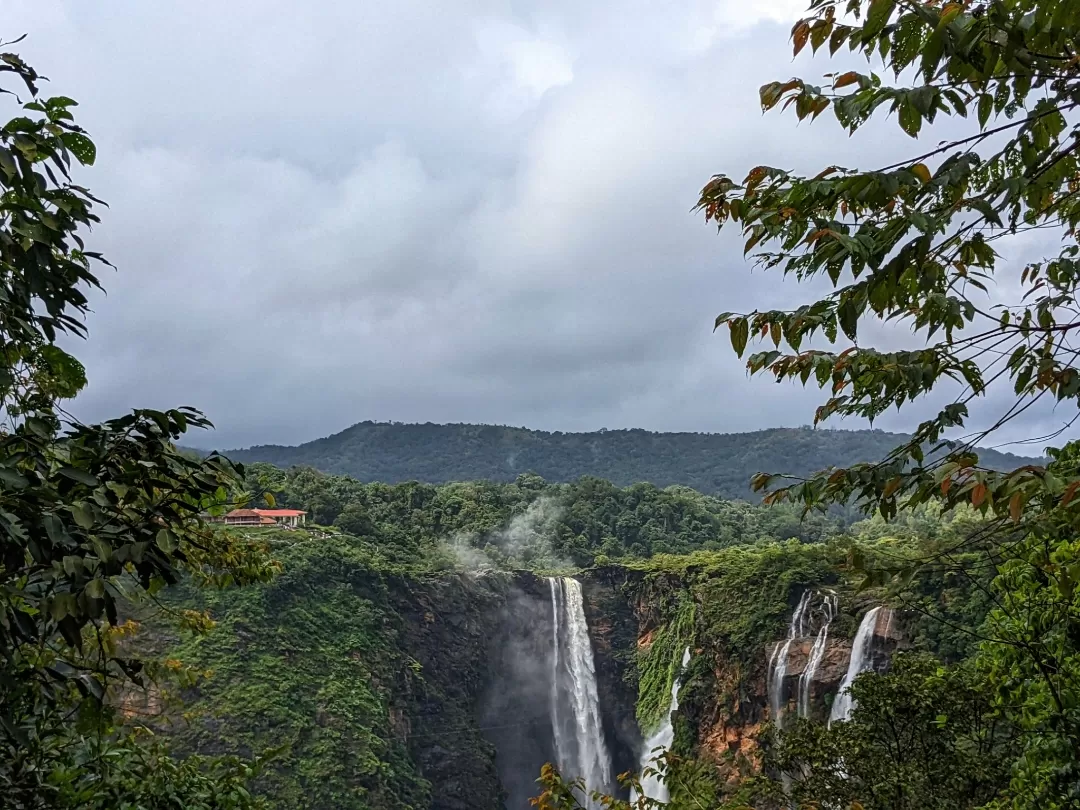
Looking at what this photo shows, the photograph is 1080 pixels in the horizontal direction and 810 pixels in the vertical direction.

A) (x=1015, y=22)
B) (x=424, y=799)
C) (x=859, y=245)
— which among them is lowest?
(x=424, y=799)

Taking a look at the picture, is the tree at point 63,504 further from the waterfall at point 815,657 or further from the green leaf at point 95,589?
the waterfall at point 815,657

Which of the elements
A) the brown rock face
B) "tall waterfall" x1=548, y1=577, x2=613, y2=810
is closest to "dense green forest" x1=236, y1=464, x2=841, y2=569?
"tall waterfall" x1=548, y1=577, x2=613, y2=810

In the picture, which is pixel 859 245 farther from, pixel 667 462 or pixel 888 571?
pixel 667 462

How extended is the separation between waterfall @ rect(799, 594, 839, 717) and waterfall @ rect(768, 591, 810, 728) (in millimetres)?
621

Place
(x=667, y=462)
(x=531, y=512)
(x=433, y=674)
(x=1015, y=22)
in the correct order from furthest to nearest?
(x=667, y=462), (x=531, y=512), (x=433, y=674), (x=1015, y=22)

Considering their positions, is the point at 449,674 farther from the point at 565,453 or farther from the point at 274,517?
the point at 565,453

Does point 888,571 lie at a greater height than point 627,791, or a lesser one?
greater

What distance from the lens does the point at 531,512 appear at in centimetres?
3875

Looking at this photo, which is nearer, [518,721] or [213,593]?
[213,593]

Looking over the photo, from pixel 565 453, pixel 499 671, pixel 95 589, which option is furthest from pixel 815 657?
pixel 565 453

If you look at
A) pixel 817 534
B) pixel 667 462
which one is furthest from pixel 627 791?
pixel 667 462

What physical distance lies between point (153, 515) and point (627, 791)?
27075mm

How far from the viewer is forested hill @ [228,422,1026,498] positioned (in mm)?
92812

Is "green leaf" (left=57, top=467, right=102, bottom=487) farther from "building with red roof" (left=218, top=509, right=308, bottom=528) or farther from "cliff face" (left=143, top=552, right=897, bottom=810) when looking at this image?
"building with red roof" (left=218, top=509, right=308, bottom=528)
